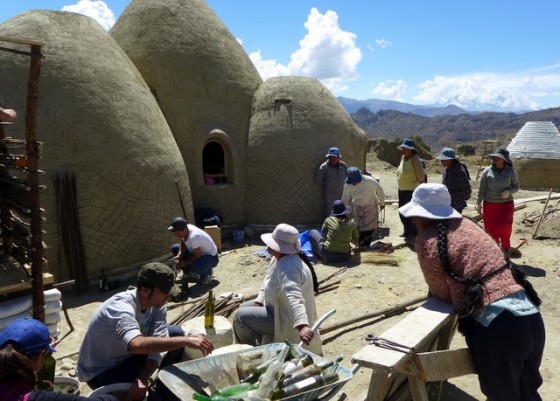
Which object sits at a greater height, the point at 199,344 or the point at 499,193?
the point at 499,193

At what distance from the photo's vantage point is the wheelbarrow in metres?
3.01

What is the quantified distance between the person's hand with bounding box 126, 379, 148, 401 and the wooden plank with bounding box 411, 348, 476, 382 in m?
1.82

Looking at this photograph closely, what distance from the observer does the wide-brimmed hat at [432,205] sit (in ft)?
11.2

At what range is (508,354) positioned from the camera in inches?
120

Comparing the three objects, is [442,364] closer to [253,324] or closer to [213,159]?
[253,324]

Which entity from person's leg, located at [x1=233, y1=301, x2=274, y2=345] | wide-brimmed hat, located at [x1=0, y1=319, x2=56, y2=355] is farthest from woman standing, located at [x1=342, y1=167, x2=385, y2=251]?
wide-brimmed hat, located at [x1=0, y1=319, x2=56, y2=355]

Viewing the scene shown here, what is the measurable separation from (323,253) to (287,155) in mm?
2967

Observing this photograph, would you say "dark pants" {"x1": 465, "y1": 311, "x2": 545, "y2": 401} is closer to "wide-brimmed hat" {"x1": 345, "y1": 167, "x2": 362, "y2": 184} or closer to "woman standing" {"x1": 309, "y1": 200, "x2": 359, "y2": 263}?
"woman standing" {"x1": 309, "y1": 200, "x2": 359, "y2": 263}

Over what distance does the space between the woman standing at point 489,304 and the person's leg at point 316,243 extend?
5.26 m

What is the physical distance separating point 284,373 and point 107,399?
1089mm

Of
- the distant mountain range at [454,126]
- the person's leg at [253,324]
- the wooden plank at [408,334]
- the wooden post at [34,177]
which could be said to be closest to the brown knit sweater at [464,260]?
the wooden plank at [408,334]

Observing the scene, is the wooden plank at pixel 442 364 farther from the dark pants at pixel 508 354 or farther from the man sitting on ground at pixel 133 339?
the man sitting on ground at pixel 133 339

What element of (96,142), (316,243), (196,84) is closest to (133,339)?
(96,142)

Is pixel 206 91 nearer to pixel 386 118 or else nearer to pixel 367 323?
pixel 367 323
